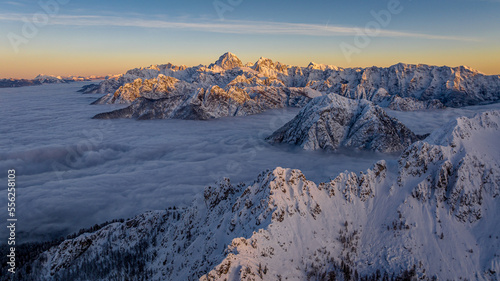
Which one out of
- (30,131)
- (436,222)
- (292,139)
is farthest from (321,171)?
(30,131)

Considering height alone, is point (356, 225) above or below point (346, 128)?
above

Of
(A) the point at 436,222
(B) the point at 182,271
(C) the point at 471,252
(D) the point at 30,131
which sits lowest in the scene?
(D) the point at 30,131

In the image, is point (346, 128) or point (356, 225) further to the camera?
point (346, 128)

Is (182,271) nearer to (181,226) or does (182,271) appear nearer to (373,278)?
(181,226)

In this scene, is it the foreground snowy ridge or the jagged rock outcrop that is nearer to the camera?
the foreground snowy ridge
